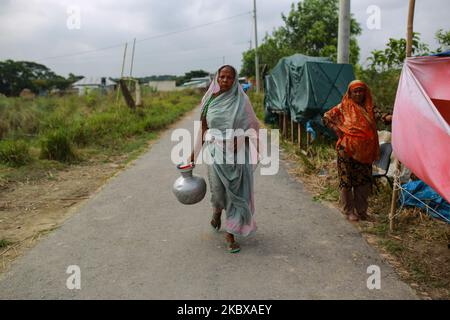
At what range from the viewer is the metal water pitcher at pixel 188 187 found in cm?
367

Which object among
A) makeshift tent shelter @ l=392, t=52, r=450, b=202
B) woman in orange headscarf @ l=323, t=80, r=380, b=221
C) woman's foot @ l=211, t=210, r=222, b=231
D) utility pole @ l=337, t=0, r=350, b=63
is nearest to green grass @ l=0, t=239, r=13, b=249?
woman's foot @ l=211, t=210, r=222, b=231

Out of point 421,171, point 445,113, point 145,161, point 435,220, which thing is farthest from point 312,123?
point 421,171

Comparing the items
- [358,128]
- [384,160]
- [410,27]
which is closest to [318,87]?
[384,160]

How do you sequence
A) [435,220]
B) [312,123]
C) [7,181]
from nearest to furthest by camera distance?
[435,220] → [7,181] → [312,123]

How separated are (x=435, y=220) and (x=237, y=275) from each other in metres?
2.36

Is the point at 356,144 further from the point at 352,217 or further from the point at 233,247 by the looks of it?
the point at 233,247

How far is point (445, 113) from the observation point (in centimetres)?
329

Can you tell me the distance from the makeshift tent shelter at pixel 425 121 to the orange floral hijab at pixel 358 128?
73 centimetres

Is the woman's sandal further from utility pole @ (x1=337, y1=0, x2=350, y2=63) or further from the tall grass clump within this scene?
utility pole @ (x1=337, y1=0, x2=350, y2=63)

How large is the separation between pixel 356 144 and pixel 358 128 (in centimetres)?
17

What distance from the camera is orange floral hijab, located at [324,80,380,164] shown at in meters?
4.10

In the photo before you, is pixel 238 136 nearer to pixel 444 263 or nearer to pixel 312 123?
pixel 444 263

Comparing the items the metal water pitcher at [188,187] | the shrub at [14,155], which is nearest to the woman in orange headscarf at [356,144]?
the metal water pitcher at [188,187]

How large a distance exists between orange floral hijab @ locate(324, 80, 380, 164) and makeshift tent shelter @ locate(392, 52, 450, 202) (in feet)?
2.38
